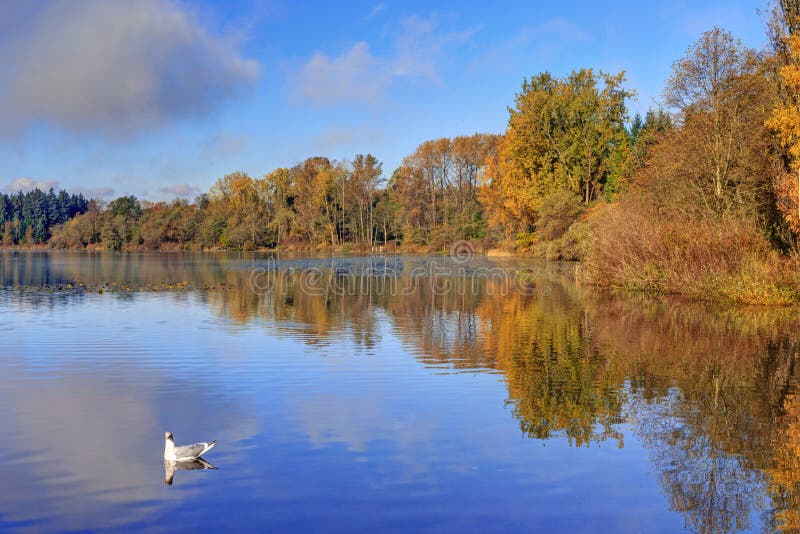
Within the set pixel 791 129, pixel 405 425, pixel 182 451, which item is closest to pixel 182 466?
pixel 182 451

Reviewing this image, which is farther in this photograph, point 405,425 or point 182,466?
point 405,425

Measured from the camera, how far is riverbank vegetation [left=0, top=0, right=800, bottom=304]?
28.4 meters

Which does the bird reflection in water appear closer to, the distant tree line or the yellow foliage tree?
the yellow foliage tree

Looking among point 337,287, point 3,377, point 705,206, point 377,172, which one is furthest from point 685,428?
point 377,172

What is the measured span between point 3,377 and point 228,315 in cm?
1121

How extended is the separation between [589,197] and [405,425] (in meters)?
64.8

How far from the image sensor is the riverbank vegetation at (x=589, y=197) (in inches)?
1117

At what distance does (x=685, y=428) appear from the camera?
9594mm

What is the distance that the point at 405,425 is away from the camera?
9.87 m

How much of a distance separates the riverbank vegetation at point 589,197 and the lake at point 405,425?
883 cm

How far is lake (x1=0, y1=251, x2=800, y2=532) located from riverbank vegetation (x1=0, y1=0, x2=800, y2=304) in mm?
8834

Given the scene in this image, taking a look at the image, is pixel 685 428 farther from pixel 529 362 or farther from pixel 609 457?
pixel 529 362

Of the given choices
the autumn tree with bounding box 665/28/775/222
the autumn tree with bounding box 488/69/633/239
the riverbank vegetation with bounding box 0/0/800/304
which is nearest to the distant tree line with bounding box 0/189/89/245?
the riverbank vegetation with bounding box 0/0/800/304

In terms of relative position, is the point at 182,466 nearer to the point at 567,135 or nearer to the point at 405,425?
the point at 405,425
